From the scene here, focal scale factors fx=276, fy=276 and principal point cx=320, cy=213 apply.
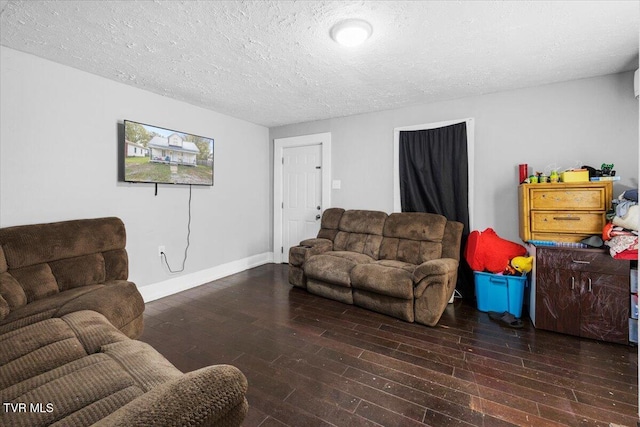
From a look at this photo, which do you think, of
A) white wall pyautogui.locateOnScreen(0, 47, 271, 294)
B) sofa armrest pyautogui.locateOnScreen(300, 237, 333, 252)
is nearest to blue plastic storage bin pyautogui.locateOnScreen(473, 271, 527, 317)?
sofa armrest pyautogui.locateOnScreen(300, 237, 333, 252)

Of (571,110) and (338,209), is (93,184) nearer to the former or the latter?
(338,209)

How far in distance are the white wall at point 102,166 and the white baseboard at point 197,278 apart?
0.15 feet

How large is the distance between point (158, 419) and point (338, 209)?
138 inches

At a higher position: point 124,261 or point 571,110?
point 571,110

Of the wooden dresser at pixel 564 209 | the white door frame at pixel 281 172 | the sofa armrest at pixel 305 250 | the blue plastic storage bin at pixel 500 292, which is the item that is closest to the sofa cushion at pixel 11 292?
the sofa armrest at pixel 305 250

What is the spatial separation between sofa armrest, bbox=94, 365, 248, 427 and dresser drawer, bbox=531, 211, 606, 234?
119 inches

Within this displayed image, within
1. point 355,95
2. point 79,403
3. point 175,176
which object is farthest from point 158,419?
point 355,95

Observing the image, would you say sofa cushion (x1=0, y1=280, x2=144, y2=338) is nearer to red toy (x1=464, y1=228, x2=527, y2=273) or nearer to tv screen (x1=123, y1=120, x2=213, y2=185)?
tv screen (x1=123, y1=120, x2=213, y2=185)

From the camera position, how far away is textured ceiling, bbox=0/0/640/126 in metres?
1.79

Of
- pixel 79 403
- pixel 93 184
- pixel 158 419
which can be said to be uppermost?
pixel 93 184

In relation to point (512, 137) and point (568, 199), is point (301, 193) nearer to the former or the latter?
point (512, 137)

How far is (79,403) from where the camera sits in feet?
3.09

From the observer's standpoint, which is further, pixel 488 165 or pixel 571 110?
pixel 488 165

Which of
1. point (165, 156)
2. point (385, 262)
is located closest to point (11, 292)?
point (165, 156)
